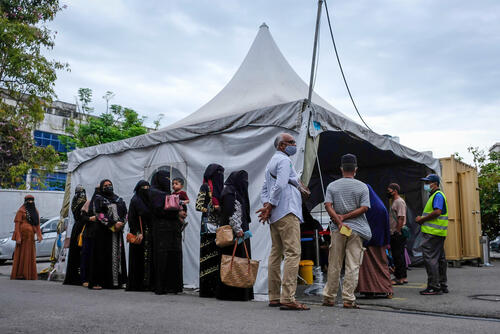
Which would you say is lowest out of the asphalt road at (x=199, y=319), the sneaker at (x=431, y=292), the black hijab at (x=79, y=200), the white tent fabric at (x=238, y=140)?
the asphalt road at (x=199, y=319)

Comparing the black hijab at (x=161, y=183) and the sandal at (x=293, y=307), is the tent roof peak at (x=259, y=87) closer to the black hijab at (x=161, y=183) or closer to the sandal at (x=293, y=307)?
the black hijab at (x=161, y=183)

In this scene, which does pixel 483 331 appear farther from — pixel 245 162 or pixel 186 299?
pixel 245 162

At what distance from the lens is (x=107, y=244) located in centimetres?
781

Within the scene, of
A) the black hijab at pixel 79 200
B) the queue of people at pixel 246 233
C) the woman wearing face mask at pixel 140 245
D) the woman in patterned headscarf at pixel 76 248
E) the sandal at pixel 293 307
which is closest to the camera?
the sandal at pixel 293 307

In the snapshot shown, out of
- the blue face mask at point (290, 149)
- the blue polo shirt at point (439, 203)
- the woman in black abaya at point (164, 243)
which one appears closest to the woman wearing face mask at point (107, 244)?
the woman in black abaya at point (164, 243)

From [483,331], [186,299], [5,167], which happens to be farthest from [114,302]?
[5,167]

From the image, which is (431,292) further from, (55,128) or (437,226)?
(55,128)

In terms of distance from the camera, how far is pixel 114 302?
5.81 metres

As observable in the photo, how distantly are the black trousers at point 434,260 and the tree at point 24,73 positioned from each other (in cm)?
1537

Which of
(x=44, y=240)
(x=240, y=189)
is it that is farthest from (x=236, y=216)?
(x=44, y=240)

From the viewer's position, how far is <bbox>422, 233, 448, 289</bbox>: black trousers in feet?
21.3

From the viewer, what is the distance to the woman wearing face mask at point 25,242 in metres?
9.59

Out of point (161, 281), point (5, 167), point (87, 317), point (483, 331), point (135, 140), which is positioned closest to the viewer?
point (483, 331)

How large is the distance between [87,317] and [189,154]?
12.3 ft
